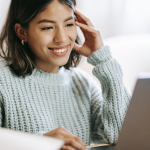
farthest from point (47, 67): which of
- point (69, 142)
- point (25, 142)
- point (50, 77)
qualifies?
point (25, 142)

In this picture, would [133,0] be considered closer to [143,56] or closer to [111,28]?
[111,28]

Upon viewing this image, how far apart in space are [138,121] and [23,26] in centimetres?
67

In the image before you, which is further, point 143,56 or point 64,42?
point 143,56

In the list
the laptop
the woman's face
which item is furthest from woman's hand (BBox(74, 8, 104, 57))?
the laptop

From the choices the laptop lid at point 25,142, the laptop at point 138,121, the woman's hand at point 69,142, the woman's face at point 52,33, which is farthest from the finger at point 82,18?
the laptop lid at point 25,142

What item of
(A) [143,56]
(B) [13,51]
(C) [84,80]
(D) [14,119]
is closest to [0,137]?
(D) [14,119]

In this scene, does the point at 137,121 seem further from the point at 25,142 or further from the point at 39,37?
the point at 39,37

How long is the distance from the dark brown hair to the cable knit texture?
4cm

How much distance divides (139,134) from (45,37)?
0.58 meters

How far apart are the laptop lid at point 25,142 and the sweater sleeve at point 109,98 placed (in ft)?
2.41

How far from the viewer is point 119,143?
588mm

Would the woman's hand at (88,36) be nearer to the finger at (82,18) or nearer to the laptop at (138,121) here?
the finger at (82,18)

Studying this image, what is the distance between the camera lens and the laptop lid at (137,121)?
21.5 inches

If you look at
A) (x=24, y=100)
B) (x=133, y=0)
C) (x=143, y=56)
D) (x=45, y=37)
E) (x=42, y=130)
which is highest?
(x=133, y=0)
